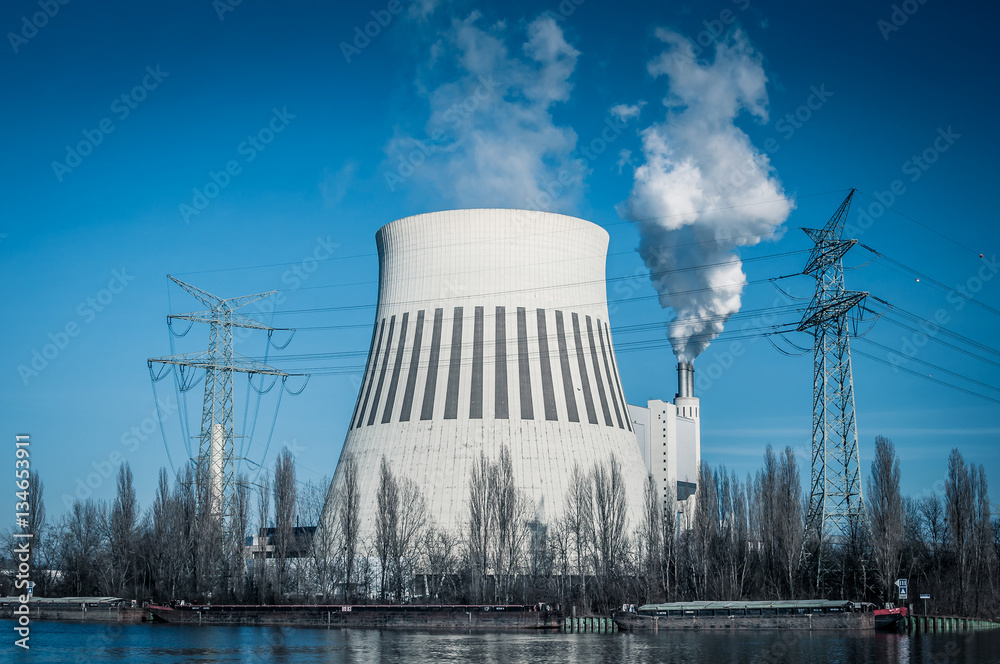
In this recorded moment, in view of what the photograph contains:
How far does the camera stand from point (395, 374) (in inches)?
1508

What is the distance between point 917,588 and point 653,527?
931cm

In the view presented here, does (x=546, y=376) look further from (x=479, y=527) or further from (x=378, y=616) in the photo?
(x=378, y=616)

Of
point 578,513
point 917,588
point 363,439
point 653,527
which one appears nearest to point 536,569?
point 578,513

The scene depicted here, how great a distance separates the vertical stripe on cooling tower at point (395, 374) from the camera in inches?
1497

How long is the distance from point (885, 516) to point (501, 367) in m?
13.8

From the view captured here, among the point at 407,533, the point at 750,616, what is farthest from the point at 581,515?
the point at 750,616

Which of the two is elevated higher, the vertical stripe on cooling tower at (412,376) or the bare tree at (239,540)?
the vertical stripe on cooling tower at (412,376)

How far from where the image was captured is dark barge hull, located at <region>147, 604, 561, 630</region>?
107ft

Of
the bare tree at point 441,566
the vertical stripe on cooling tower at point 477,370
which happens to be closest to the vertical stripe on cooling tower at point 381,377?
the vertical stripe on cooling tower at point 477,370

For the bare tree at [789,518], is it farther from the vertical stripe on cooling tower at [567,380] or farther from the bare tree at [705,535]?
the vertical stripe on cooling tower at [567,380]

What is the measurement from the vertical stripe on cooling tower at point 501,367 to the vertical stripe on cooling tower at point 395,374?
3540mm

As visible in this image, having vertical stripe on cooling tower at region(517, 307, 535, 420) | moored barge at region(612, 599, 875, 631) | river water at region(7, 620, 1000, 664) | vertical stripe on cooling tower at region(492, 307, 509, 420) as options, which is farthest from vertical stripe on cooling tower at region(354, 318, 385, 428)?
moored barge at region(612, 599, 875, 631)

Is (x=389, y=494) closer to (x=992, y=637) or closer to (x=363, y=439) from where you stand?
(x=363, y=439)

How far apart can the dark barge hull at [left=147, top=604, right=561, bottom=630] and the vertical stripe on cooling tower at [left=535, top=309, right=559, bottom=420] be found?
24.6 feet
